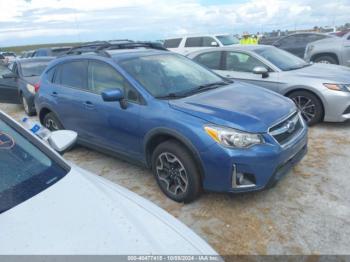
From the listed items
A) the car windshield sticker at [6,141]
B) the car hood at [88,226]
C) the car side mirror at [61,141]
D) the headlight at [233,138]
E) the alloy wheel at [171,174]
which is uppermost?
the car windshield sticker at [6,141]

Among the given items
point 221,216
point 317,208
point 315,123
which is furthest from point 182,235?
point 315,123

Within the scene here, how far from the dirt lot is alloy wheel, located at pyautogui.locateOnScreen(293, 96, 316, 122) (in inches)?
49.4

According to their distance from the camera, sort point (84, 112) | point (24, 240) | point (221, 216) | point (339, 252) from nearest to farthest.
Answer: point (24, 240), point (339, 252), point (221, 216), point (84, 112)

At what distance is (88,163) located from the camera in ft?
16.8

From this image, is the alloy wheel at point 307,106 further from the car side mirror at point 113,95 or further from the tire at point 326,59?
the tire at point 326,59

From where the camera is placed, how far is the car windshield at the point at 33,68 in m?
9.44

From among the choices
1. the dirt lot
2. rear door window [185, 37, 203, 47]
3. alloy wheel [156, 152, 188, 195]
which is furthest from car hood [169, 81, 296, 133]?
rear door window [185, 37, 203, 47]

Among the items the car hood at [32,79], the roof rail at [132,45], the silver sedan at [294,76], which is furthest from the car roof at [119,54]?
the car hood at [32,79]

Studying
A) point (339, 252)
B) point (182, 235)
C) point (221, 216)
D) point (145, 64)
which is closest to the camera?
point (182, 235)

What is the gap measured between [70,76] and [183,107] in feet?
7.95

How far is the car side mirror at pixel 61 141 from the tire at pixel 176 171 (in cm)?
116

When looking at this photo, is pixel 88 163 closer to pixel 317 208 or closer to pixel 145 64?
pixel 145 64

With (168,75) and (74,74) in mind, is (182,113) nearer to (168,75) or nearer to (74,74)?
(168,75)

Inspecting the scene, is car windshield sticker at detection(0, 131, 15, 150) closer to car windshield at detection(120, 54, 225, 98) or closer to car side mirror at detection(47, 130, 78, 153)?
car side mirror at detection(47, 130, 78, 153)
